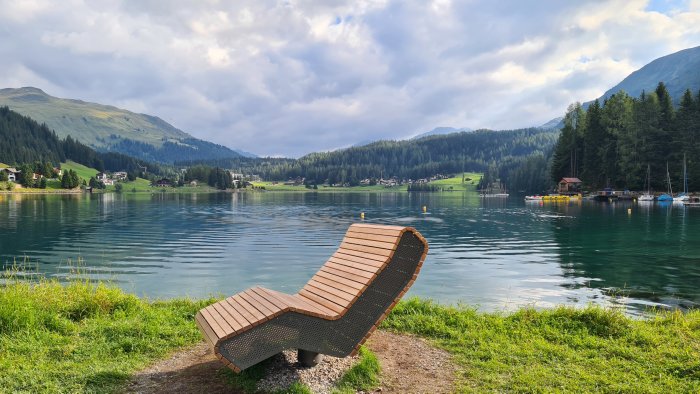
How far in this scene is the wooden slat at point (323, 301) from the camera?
7.57 m

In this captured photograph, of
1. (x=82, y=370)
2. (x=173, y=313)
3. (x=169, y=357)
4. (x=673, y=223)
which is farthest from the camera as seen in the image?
(x=673, y=223)

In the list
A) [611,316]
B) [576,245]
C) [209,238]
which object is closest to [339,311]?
[611,316]

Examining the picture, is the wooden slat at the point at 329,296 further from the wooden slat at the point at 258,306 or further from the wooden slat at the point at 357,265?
the wooden slat at the point at 258,306

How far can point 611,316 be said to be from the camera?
10.2 metres

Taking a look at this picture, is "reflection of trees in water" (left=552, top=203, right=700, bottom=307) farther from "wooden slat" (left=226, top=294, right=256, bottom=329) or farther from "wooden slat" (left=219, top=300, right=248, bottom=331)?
"wooden slat" (left=219, top=300, right=248, bottom=331)

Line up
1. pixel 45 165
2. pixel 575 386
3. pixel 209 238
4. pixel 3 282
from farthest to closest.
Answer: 1. pixel 45 165
2. pixel 209 238
3. pixel 3 282
4. pixel 575 386

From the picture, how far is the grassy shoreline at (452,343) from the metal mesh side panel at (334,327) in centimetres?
185

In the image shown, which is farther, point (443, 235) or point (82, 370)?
point (443, 235)

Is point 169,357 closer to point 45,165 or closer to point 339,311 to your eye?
point 339,311

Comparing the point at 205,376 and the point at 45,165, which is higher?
the point at 45,165

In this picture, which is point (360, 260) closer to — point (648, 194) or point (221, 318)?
point (221, 318)

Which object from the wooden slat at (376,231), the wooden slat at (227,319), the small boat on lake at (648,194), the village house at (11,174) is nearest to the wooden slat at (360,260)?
the wooden slat at (376,231)

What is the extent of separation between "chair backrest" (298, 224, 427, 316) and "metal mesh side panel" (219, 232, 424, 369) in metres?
0.14

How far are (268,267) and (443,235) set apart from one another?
23.0 m
